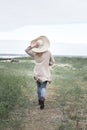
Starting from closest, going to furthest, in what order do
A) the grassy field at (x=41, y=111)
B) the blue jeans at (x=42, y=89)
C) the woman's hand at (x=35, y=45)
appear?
the grassy field at (x=41, y=111) → the blue jeans at (x=42, y=89) → the woman's hand at (x=35, y=45)

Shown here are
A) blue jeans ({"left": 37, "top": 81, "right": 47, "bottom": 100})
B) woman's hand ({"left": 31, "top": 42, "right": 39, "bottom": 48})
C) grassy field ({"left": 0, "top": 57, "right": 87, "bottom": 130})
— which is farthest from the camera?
woman's hand ({"left": 31, "top": 42, "right": 39, "bottom": 48})

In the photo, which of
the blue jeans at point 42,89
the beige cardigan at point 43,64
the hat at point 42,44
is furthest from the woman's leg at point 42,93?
the hat at point 42,44

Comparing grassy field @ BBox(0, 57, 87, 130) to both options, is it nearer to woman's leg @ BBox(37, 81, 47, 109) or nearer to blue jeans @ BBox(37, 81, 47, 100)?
woman's leg @ BBox(37, 81, 47, 109)

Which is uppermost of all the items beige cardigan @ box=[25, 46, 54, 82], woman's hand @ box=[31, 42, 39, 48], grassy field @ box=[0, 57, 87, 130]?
woman's hand @ box=[31, 42, 39, 48]

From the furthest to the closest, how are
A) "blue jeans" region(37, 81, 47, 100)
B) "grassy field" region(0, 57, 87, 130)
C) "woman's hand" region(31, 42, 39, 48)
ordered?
"woman's hand" region(31, 42, 39, 48) < "blue jeans" region(37, 81, 47, 100) < "grassy field" region(0, 57, 87, 130)

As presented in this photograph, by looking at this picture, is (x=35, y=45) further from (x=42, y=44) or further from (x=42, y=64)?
(x=42, y=64)

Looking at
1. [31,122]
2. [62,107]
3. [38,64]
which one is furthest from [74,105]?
[31,122]

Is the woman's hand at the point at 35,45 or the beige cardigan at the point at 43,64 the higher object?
the woman's hand at the point at 35,45

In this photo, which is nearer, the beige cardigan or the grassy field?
Result: the grassy field

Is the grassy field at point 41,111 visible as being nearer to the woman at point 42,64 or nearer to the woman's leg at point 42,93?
the woman's leg at point 42,93

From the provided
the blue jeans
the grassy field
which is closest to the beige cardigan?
the blue jeans

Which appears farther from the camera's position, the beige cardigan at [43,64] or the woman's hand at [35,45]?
the woman's hand at [35,45]

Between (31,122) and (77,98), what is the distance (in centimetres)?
324

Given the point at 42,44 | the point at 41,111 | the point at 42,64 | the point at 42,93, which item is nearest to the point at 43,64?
the point at 42,64
